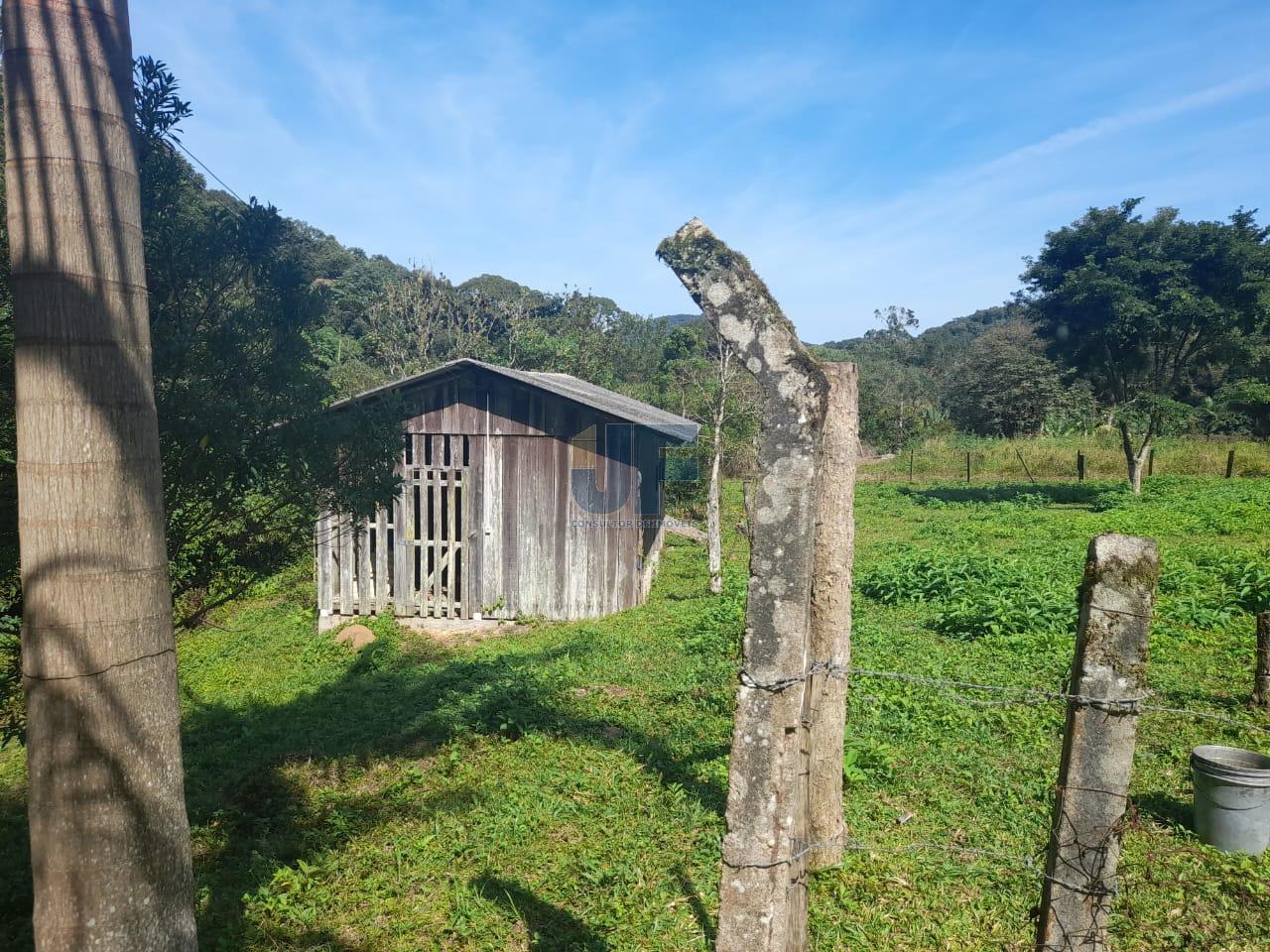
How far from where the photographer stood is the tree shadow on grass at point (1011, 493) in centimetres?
2302

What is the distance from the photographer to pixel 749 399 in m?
15.4

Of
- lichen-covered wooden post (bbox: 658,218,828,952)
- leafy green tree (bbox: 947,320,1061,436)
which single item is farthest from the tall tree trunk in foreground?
leafy green tree (bbox: 947,320,1061,436)

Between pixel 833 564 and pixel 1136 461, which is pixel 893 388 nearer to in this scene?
pixel 1136 461

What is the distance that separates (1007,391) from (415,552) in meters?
36.9

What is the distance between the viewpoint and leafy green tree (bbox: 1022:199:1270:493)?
70.1 ft

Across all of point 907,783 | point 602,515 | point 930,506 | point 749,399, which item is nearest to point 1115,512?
point 930,506

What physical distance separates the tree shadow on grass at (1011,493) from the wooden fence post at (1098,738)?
21511 mm

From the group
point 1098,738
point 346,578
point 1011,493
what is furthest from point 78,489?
point 1011,493

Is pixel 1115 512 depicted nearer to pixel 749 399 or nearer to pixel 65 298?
pixel 749 399

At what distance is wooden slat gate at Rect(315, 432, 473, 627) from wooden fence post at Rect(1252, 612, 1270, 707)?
373 inches

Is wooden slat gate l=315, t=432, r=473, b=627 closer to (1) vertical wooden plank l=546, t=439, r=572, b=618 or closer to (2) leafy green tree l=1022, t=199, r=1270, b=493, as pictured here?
(1) vertical wooden plank l=546, t=439, r=572, b=618

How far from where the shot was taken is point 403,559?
12.1 m

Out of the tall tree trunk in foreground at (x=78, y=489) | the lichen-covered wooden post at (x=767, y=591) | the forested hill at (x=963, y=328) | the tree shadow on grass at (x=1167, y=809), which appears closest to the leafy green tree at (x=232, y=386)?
the tall tree trunk in foreground at (x=78, y=489)

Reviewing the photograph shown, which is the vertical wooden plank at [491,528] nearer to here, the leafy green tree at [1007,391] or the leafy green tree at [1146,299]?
the leafy green tree at [1146,299]
